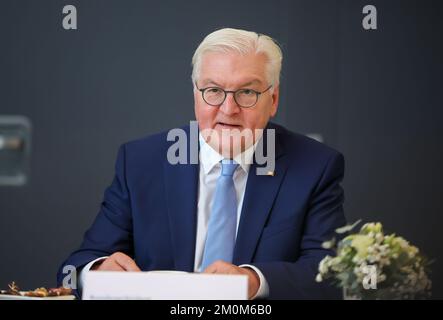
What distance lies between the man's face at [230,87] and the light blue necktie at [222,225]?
16 centimetres

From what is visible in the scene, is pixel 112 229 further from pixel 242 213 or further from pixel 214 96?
pixel 214 96

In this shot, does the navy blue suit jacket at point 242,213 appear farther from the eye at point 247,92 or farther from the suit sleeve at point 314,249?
the eye at point 247,92

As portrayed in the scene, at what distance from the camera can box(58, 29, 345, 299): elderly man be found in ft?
10.4

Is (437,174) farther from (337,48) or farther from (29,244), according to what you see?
(29,244)

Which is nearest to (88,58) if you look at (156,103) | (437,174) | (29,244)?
(156,103)

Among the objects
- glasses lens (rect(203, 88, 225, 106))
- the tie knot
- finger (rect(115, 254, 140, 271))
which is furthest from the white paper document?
glasses lens (rect(203, 88, 225, 106))

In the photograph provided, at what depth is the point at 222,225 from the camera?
10.3 ft

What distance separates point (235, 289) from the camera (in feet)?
7.50

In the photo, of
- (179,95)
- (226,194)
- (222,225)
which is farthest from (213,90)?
(179,95)

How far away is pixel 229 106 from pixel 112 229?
25.1 inches

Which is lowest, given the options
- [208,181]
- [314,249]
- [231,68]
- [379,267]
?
[314,249]

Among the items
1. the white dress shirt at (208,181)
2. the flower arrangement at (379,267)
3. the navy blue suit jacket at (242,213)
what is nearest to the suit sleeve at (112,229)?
the navy blue suit jacket at (242,213)
